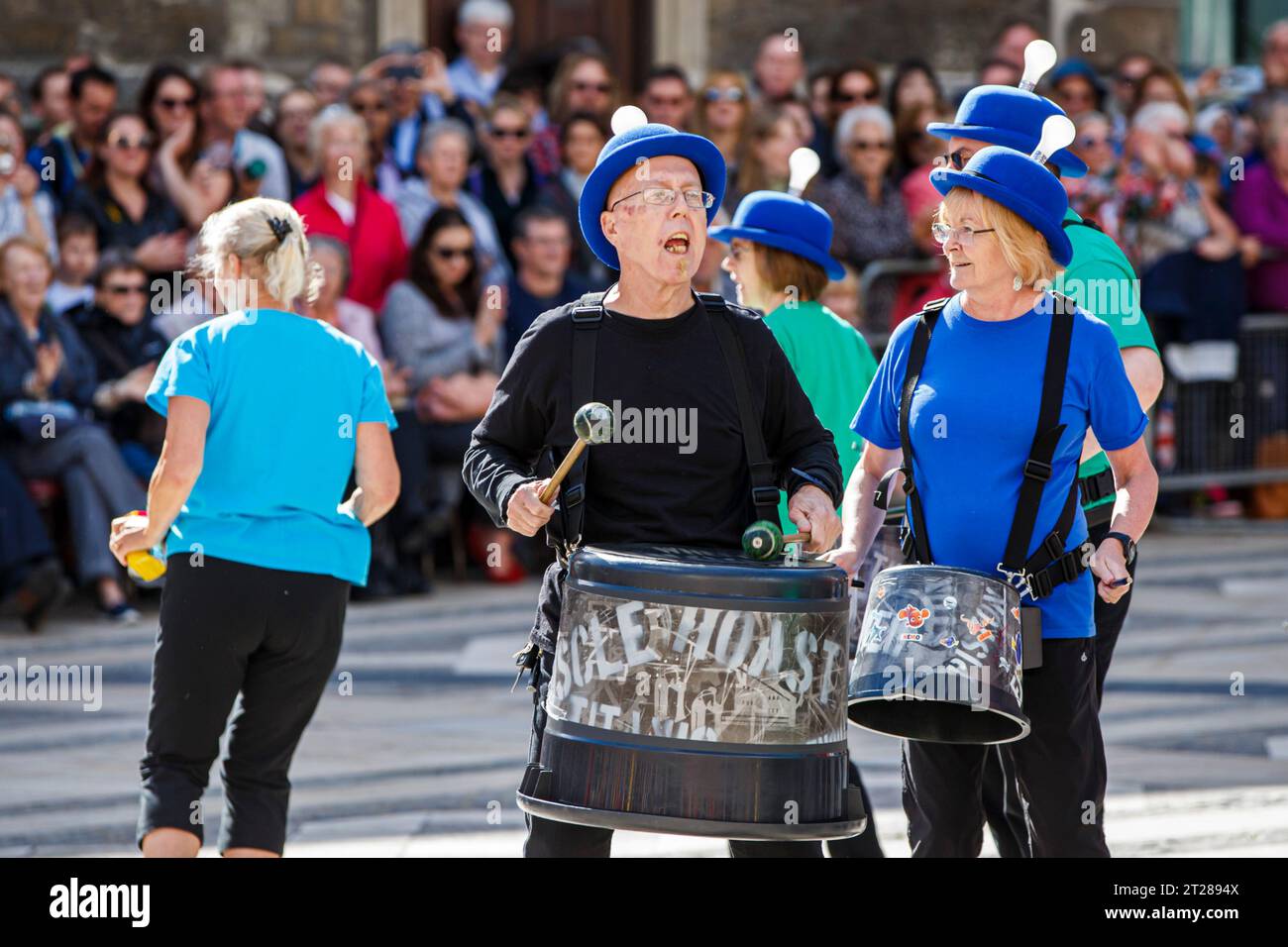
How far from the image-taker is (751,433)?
443cm

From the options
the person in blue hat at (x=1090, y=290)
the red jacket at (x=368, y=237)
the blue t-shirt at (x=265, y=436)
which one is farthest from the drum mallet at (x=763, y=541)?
the red jacket at (x=368, y=237)

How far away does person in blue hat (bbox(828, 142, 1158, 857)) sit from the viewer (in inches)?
174

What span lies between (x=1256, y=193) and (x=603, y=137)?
3.61 m

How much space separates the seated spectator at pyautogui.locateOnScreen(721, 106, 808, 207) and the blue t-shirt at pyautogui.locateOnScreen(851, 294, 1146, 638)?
262 inches

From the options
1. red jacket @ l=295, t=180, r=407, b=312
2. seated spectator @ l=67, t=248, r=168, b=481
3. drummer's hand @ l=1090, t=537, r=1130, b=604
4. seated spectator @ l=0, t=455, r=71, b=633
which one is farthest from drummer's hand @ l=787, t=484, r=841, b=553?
red jacket @ l=295, t=180, r=407, b=312

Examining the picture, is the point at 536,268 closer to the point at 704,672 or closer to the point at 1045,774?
the point at 1045,774

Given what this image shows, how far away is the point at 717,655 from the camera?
3.94 metres

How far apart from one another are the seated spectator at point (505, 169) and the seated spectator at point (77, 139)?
6.12ft

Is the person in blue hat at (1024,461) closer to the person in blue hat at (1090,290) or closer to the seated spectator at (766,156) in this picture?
the person in blue hat at (1090,290)

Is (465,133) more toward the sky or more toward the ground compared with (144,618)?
more toward the sky

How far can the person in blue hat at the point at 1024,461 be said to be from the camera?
4.43 metres

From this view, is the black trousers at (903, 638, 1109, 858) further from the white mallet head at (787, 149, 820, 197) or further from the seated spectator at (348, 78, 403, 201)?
the seated spectator at (348, 78, 403, 201)

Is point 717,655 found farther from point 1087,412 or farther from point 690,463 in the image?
point 1087,412
